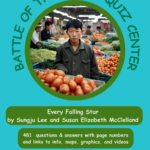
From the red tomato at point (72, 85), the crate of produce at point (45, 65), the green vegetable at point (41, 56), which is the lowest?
the red tomato at point (72, 85)

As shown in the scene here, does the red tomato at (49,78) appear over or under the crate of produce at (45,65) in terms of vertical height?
under

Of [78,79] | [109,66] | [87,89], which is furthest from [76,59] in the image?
[109,66]

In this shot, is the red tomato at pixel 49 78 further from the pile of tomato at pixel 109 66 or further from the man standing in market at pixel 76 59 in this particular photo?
the pile of tomato at pixel 109 66

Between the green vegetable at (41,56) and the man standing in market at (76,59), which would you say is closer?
the man standing in market at (76,59)

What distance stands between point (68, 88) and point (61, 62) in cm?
101

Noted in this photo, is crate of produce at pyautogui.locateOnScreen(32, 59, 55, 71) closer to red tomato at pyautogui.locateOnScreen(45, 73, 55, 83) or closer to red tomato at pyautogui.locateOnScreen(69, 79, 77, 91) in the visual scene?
red tomato at pyautogui.locateOnScreen(45, 73, 55, 83)

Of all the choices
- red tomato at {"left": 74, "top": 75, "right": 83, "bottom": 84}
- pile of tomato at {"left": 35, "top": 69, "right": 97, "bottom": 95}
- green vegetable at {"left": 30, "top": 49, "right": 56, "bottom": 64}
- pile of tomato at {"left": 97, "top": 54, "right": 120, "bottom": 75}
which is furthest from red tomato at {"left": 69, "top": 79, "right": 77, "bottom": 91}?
green vegetable at {"left": 30, "top": 49, "right": 56, "bottom": 64}

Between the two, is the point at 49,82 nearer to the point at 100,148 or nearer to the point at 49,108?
the point at 49,108

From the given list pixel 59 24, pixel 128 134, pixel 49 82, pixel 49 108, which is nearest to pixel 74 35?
pixel 49 82

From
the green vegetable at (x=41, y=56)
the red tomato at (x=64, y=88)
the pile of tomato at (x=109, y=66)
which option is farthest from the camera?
the green vegetable at (x=41, y=56)

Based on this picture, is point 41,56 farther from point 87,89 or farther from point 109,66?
point 87,89

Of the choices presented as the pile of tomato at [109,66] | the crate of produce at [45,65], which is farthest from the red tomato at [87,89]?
the crate of produce at [45,65]

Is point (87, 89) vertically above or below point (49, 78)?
below

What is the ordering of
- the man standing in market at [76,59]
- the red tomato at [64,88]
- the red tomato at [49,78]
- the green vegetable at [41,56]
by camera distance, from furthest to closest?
the green vegetable at [41,56]
the man standing in market at [76,59]
the red tomato at [49,78]
the red tomato at [64,88]
